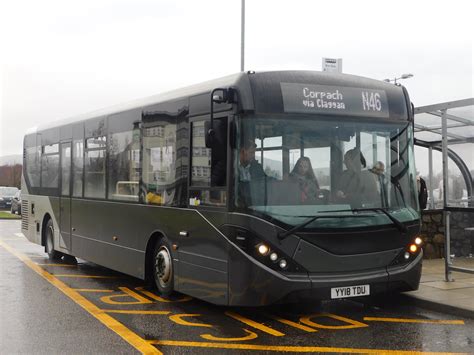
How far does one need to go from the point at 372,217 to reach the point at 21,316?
4243mm

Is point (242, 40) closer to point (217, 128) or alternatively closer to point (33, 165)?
point (33, 165)

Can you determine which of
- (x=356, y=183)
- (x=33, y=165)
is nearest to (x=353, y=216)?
(x=356, y=183)

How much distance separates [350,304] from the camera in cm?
827

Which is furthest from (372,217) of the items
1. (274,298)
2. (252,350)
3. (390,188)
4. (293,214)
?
(252,350)

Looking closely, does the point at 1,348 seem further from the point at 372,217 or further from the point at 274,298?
the point at 372,217

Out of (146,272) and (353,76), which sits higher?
(353,76)

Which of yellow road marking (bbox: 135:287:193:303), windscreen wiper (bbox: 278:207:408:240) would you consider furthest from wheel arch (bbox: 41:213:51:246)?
windscreen wiper (bbox: 278:207:408:240)

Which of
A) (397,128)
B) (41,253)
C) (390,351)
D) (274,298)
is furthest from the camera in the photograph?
(41,253)

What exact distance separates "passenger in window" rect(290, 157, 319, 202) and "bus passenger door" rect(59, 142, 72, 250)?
6278 millimetres

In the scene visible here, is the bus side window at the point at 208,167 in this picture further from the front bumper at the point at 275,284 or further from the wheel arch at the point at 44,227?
the wheel arch at the point at 44,227

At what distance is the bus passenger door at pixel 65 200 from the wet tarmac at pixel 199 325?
2.56m

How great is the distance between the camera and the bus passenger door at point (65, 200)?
1202cm

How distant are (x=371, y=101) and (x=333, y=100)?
571 mm

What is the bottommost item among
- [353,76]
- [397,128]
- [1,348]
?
[1,348]
